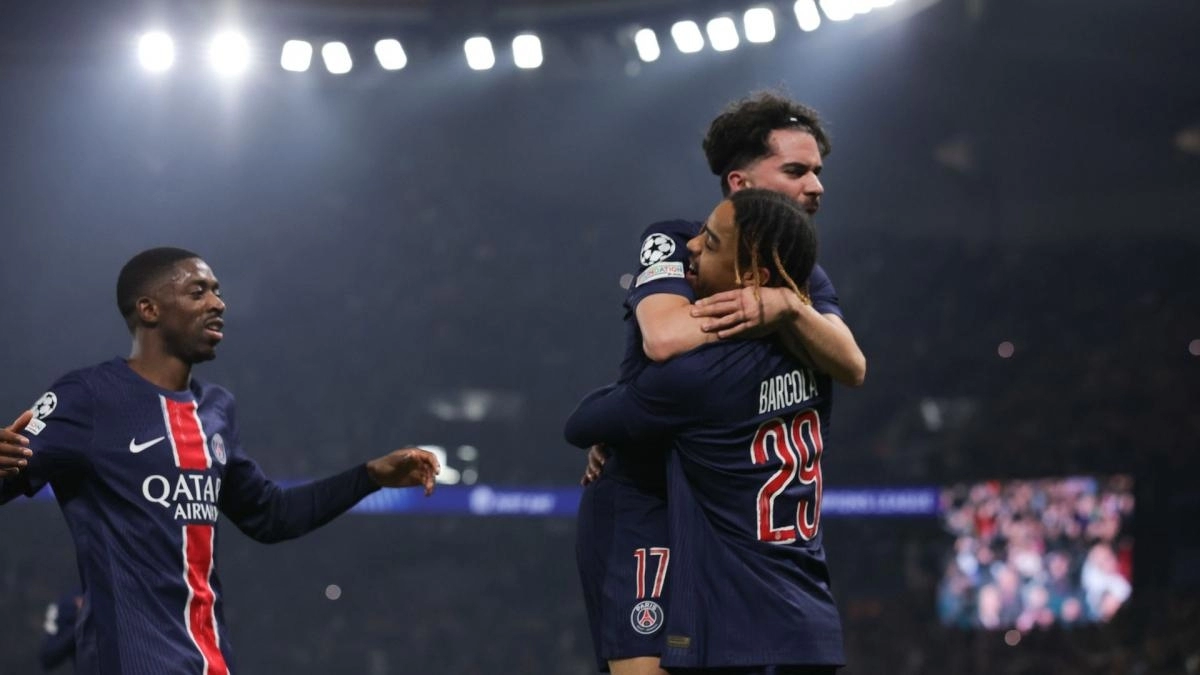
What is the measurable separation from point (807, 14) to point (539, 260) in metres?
8.13

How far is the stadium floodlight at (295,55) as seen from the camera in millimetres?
14734

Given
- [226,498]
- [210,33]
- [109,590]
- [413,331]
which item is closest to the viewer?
[109,590]

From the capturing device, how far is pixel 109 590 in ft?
11.2

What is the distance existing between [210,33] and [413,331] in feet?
21.9

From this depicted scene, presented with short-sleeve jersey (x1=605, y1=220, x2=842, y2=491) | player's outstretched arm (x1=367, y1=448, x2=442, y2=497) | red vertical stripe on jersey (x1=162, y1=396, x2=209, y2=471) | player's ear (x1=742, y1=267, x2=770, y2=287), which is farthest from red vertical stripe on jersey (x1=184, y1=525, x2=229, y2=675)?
player's ear (x1=742, y1=267, x2=770, y2=287)

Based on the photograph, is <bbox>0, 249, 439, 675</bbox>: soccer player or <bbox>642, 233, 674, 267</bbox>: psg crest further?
<bbox>0, 249, 439, 675</bbox>: soccer player

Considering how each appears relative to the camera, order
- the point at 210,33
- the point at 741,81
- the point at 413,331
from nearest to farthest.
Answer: the point at 210,33
the point at 741,81
the point at 413,331

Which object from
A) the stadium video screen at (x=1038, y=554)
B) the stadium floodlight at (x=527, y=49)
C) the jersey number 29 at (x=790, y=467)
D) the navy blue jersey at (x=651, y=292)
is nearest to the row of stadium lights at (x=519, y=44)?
the stadium floodlight at (x=527, y=49)

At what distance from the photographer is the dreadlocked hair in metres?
2.79

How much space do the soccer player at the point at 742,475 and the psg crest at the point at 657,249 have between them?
10 cm

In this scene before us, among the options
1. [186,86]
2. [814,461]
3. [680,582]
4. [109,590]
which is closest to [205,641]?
[109,590]

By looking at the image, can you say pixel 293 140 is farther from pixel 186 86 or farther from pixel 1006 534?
pixel 1006 534

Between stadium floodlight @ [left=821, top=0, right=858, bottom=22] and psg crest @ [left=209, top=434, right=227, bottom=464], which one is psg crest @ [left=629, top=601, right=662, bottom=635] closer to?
psg crest @ [left=209, top=434, right=227, bottom=464]

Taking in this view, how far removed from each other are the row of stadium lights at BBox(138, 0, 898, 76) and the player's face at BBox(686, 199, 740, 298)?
10998 mm
